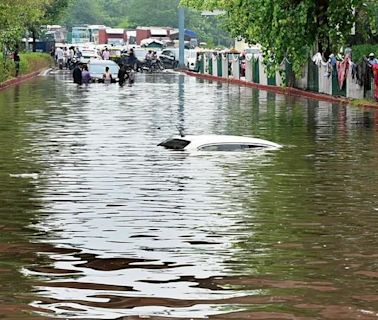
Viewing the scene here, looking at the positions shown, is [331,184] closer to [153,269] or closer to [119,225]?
[119,225]

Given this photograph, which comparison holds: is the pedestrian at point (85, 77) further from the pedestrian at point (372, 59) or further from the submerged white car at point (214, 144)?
the submerged white car at point (214, 144)

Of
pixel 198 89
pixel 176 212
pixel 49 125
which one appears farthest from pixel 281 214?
pixel 198 89

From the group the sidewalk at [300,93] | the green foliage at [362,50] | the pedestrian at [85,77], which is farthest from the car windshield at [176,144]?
the pedestrian at [85,77]

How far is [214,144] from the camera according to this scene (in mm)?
25250

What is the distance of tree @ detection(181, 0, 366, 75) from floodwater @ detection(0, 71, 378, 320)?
21251mm

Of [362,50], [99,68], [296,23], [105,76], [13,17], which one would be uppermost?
[13,17]

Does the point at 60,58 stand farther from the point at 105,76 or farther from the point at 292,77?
the point at 292,77

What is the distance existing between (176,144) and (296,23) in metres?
28.6

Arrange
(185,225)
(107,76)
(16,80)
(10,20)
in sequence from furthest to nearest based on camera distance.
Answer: (107,76), (16,80), (10,20), (185,225)

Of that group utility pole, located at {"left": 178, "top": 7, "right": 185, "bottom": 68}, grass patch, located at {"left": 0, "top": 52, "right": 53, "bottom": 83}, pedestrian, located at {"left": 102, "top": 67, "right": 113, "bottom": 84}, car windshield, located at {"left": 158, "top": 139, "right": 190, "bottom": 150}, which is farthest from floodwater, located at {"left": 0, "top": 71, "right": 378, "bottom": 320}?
utility pole, located at {"left": 178, "top": 7, "right": 185, "bottom": 68}

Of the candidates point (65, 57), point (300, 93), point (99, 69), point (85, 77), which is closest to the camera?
point (300, 93)

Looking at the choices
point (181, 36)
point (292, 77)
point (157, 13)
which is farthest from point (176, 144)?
point (157, 13)

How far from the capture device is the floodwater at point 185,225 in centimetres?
1050

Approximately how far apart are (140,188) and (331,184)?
274 centimetres
